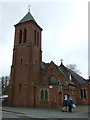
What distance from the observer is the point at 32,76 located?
93.1 feet

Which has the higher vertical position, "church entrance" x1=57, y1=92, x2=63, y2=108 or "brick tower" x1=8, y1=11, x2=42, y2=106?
"brick tower" x1=8, y1=11, x2=42, y2=106

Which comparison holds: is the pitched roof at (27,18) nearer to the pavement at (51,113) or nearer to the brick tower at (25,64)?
the brick tower at (25,64)

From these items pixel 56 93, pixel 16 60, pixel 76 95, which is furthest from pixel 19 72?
pixel 76 95

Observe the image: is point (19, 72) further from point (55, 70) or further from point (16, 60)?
point (55, 70)

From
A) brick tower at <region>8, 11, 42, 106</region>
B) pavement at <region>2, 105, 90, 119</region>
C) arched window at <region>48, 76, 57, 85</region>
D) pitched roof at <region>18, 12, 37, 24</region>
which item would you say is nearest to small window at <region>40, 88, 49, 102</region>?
brick tower at <region>8, 11, 42, 106</region>

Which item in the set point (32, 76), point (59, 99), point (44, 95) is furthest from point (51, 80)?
point (59, 99)

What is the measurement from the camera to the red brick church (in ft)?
88.3

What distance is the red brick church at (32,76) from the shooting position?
26922 millimetres

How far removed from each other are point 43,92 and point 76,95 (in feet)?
37.2

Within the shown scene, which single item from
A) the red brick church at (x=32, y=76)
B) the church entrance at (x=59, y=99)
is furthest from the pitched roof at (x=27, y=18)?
the church entrance at (x=59, y=99)

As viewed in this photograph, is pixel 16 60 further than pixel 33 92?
Yes

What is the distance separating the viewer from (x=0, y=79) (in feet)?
251

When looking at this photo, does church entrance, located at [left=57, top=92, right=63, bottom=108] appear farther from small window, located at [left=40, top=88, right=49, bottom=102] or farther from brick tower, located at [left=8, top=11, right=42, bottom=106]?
brick tower, located at [left=8, top=11, right=42, bottom=106]

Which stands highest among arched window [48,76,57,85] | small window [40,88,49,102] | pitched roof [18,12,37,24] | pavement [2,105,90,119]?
pitched roof [18,12,37,24]
